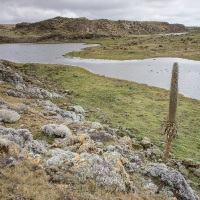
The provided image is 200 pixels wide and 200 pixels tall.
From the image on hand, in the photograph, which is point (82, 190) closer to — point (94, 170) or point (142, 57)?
point (94, 170)

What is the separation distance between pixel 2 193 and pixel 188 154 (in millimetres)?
18145

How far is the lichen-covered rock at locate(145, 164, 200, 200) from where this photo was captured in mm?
15469

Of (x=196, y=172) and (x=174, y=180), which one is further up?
(x=174, y=180)

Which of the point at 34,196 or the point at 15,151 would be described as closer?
the point at 34,196

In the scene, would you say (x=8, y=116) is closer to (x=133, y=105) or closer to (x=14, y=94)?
(x=14, y=94)

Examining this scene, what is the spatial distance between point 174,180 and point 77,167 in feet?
A: 20.3

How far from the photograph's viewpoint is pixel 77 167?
1398cm

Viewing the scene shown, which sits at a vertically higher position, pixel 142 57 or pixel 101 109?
pixel 142 57

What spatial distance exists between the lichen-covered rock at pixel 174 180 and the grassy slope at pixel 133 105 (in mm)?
7367

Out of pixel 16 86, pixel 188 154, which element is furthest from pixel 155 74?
pixel 188 154

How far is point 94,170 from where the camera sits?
1405 cm

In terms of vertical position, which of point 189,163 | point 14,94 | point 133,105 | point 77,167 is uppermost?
point 14,94

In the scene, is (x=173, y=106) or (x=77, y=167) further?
(x=173, y=106)

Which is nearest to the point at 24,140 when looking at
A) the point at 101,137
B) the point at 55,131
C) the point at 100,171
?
the point at 55,131
